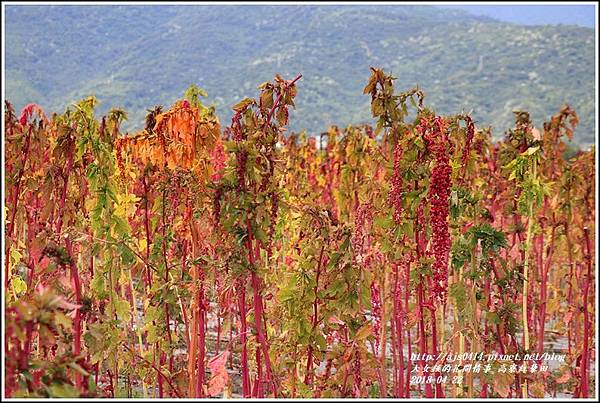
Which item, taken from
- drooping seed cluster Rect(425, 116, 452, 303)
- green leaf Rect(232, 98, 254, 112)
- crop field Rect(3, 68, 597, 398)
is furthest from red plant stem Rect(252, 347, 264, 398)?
green leaf Rect(232, 98, 254, 112)

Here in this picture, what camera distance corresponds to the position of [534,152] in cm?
326

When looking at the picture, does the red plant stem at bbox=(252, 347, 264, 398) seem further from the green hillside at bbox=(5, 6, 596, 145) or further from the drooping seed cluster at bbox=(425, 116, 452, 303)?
the green hillside at bbox=(5, 6, 596, 145)

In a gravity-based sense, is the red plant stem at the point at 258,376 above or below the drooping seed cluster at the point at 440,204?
below

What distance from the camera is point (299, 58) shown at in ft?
202

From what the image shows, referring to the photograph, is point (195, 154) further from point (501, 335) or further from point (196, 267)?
point (501, 335)

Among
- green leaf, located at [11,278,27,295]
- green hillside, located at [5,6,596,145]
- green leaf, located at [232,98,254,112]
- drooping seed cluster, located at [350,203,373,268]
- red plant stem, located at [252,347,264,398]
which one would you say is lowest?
red plant stem, located at [252,347,264,398]

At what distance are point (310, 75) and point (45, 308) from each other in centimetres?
5562

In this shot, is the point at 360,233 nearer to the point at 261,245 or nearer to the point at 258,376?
the point at 261,245

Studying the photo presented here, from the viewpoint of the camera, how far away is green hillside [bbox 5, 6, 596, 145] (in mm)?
46500

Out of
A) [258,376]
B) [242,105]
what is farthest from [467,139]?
[258,376]

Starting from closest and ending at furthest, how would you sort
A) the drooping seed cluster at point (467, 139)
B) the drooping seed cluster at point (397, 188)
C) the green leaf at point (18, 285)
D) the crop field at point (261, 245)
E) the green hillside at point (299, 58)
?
the crop field at point (261, 245) → the drooping seed cluster at point (397, 188) → the drooping seed cluster at point (467, 139) → the green leaf at point (18, 285) → the green hillside at point (299, 58)

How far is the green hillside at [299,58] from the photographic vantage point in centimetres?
4650

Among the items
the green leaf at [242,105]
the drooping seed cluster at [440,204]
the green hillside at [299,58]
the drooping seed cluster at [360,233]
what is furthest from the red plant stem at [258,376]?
the green hillside at [299,58]

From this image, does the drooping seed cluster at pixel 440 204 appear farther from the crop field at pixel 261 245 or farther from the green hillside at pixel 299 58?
the green hillside at pixel 299 58
